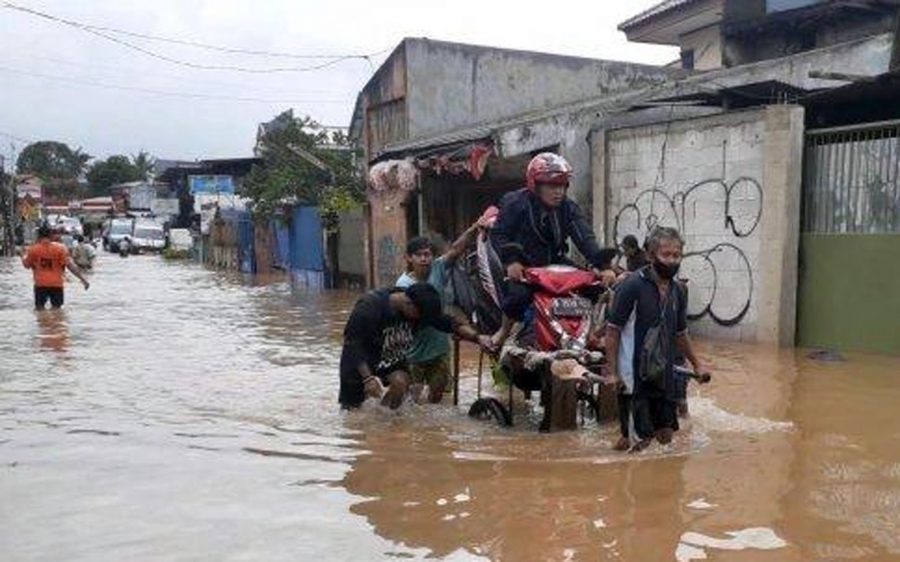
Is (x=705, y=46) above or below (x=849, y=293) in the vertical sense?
above

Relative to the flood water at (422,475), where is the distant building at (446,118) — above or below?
above

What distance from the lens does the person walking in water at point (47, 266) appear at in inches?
586

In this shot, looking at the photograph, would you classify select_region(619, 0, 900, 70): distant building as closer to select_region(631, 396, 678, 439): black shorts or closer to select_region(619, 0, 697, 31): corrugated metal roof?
select_region(619, 0, 697, 31): corrugated metal roof

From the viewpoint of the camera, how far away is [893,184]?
387 inches

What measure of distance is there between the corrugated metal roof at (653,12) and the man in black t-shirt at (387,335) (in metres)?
16.4

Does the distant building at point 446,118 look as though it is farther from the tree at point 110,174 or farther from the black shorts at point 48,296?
the tree at point 110,174

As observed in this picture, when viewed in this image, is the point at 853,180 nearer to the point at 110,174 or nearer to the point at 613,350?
the point at 613,350

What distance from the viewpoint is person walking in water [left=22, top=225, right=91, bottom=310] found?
14883 millimetres

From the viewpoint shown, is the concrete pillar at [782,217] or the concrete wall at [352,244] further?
the concrete wall at [352,244]

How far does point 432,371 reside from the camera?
23.9ft

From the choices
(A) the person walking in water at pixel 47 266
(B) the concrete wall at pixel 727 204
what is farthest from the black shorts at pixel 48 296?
(B) the concrete wall at pixel 727 204

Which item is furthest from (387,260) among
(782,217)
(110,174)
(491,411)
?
(110,174)

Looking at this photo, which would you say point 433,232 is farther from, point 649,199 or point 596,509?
point 596,509

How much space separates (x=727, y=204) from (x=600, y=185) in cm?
236
